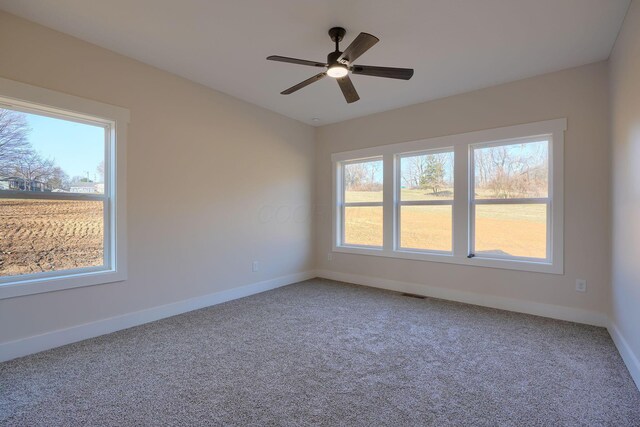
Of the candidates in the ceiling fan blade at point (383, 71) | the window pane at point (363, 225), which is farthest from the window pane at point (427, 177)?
the ceiling fan blade at point (383, 71)

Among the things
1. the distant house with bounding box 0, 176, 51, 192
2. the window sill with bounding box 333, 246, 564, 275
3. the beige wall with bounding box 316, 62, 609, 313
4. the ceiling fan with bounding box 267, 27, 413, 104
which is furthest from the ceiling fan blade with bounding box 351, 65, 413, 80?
the distant house with bounding box 0, 176, 51, 192

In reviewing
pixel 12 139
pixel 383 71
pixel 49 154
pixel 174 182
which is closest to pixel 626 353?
pixel 383 71

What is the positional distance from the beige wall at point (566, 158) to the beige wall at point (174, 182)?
1.98 metres

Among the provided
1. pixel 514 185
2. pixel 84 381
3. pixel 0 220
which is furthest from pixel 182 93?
pixel 514 185

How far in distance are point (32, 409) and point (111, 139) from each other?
Answer: 7.55ft

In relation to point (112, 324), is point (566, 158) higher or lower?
higher

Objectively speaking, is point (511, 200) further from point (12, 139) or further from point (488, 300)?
point (12, 139)

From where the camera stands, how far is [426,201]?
4.35 metres

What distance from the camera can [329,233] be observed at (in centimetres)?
534

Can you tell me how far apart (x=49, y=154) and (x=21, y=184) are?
0.34 m

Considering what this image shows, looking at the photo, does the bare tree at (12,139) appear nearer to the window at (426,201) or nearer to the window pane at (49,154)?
the window pane at (49,154)

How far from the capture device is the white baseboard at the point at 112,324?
2.46 metres

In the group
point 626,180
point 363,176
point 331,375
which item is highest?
point 363,176

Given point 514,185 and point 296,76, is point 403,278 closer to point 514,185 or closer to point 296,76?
point 514,185
